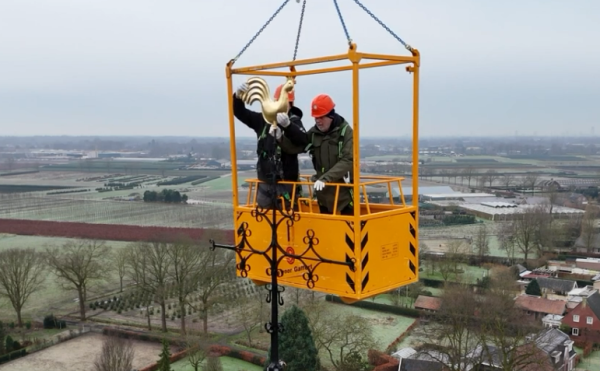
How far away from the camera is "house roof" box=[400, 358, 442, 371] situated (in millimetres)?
24312

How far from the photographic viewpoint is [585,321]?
108 ft

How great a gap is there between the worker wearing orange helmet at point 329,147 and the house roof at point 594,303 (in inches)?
1250

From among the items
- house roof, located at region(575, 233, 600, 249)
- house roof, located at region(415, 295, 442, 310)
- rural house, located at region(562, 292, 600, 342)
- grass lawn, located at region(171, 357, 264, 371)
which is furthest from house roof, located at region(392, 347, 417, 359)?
house roof, located at region(575, 233, 600, 249)

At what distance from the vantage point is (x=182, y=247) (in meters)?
33.9

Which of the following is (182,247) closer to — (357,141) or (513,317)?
(513,317)

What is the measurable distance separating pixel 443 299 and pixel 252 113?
2488cm

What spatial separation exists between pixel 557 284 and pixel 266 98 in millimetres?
39098

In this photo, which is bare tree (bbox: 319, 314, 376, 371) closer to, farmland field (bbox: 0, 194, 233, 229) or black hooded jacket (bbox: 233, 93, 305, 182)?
black hooded jacket (bbox: 233, 93, 305, 182)

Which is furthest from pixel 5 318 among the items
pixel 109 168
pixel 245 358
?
pixel 109 168

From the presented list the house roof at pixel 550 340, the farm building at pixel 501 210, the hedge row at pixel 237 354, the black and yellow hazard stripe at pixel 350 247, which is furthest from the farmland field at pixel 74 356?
the farm building at pixel 501 210

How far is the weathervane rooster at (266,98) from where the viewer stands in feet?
19.6

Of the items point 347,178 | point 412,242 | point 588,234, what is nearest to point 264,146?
point 347,178

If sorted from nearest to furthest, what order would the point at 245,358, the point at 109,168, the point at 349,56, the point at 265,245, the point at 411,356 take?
the point at 349,56, the point at 265,245, the point at 411,356, the point at 245,358, the point at 109,168

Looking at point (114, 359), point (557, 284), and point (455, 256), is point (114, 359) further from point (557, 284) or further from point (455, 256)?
point (557, 284)
